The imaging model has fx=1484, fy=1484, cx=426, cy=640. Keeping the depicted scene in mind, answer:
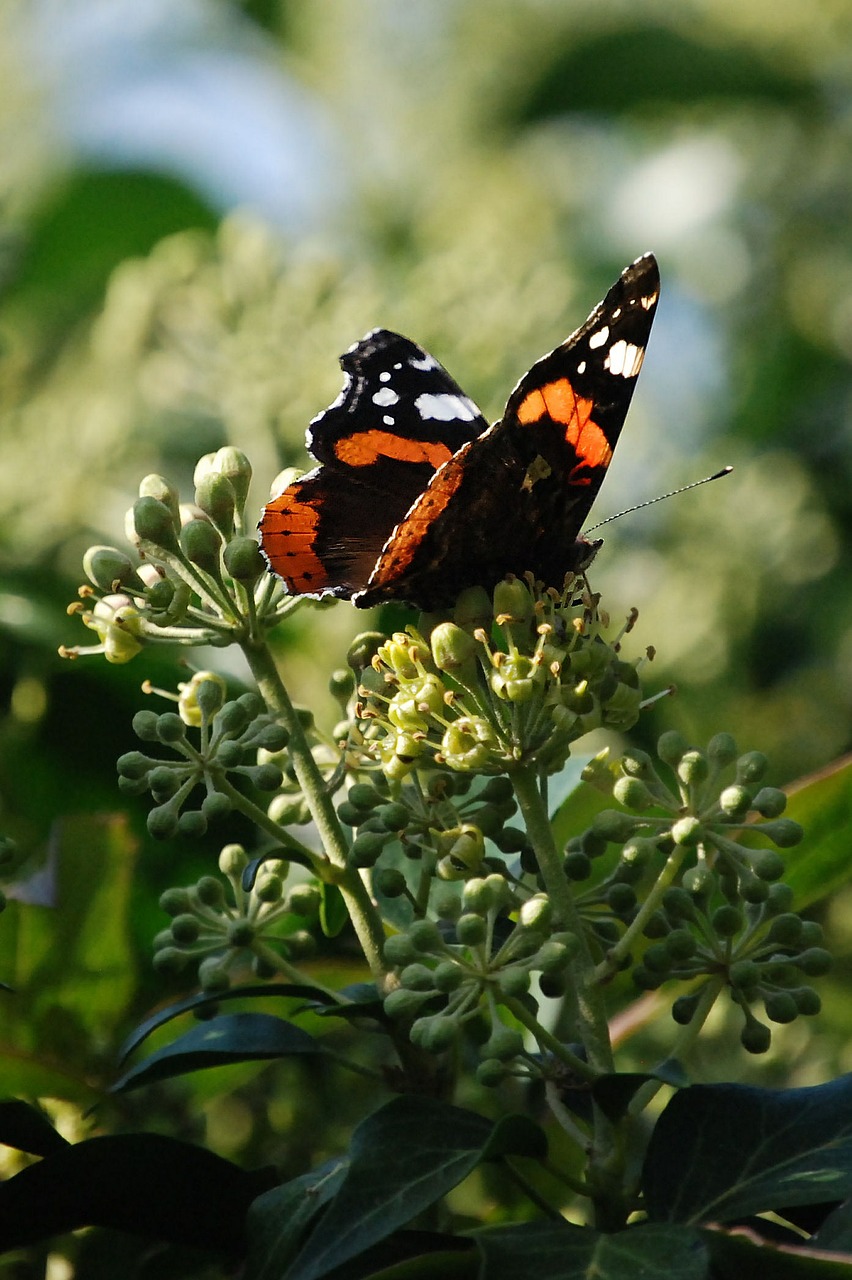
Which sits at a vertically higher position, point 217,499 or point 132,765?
point 217,499

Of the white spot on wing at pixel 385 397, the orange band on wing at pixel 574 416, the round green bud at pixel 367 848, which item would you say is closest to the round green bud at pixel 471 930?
the round green bud at pixel 367 848

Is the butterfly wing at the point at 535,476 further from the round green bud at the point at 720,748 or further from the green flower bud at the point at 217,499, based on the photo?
the round green bud at the point at 720,748

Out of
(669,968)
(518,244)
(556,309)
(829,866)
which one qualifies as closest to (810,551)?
(556,309)

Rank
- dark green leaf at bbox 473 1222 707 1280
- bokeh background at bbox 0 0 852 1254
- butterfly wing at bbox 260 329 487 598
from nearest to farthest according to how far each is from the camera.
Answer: dark green leaf at bbox 473 1222 707 1280 < butterfly wing at bbox 260 329 487 598 < bokeh background at bbox 0 0 852 1254

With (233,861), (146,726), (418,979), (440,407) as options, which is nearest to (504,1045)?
(418,979)

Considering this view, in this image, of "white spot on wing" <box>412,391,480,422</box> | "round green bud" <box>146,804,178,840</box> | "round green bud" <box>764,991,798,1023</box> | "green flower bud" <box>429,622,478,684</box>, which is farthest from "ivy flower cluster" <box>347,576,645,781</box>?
→ "white spot on wing" <box>412,391,480,422</box>

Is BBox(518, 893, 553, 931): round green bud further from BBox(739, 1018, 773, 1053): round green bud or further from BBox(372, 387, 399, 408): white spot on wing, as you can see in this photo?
BBox(372, 387, 399, 408): white spot on wing

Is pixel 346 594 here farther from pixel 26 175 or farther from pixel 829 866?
pixel 26 175

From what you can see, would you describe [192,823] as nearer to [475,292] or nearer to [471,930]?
[471,930]
